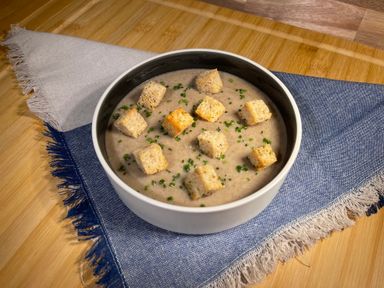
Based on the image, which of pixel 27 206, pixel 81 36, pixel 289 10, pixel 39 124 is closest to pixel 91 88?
pixel 39 124

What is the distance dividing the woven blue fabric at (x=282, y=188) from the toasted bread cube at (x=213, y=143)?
26 centimetres

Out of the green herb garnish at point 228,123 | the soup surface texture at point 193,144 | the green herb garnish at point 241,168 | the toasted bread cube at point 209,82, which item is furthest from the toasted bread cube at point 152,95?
the green herb garnish at point 241,168

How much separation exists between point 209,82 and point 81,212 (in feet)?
2.09

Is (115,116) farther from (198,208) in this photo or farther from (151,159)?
(198,208)

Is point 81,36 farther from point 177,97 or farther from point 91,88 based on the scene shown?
point 177,97

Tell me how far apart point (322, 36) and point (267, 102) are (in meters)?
0.67

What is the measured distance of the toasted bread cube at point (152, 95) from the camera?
1.44 meters

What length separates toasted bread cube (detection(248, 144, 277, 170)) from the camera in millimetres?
1266

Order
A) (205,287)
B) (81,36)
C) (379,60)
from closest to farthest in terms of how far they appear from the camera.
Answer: (205,287) → (379,60) → (81,36)

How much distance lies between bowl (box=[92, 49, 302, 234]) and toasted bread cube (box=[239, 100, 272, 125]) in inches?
3.4

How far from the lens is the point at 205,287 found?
1241 mm

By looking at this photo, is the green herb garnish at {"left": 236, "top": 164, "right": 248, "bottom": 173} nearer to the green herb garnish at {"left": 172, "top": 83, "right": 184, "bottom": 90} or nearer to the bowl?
the bowl

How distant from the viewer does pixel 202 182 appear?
120 centimetres

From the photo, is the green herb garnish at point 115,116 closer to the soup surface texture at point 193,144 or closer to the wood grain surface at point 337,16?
the soup surface texture at point 193,144
